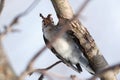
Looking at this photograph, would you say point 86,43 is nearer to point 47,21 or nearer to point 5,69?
point 47,21

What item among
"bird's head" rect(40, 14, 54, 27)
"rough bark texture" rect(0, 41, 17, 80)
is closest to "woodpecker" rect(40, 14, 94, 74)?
"bird's head" rect(40, 14, 54, 27)

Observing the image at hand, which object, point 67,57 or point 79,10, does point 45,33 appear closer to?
point 67,57

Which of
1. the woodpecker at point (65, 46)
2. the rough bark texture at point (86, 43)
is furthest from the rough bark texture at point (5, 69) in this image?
the woodpecker at point (65, 46)

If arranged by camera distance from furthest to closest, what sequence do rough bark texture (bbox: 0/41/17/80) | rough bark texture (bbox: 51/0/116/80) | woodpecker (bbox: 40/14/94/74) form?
woodpecker (bbox: 40/14/94/74) → rough bark texture (bbox: 51/0/116/80) → rough bark texture (bbox: 0/41/17/80)

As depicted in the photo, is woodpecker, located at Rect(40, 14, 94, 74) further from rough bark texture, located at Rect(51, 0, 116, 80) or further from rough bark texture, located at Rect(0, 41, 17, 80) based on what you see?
rough bark texture, located at Rect(0, 41, 17, 80)

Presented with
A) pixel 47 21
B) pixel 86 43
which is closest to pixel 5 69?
pixel 86 43
